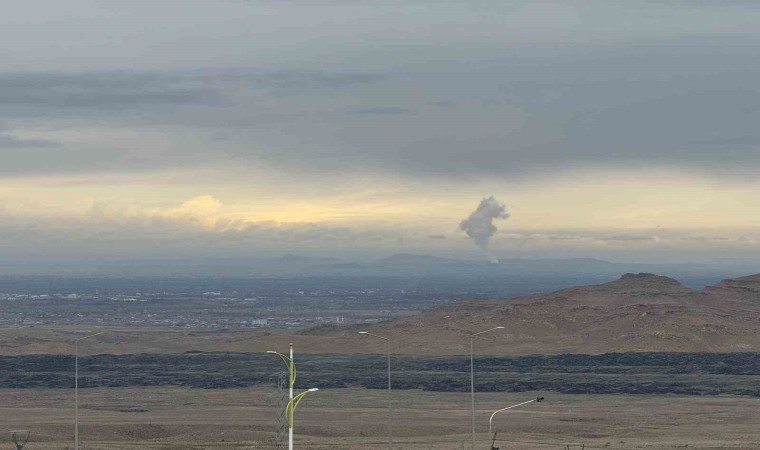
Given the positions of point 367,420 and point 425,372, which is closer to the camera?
point 367,420

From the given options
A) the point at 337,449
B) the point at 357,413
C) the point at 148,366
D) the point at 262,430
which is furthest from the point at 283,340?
the point at 337,449

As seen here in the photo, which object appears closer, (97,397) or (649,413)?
(649,413)

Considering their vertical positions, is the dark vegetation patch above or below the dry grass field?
above

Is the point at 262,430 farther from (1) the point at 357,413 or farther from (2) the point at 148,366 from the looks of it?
(2) the point at 148,366

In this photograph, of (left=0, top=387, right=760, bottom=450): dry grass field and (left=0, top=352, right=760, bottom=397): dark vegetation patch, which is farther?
(left=0, top=352, right=760, bottom=397): dark vegetation patch

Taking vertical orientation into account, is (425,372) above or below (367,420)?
above
